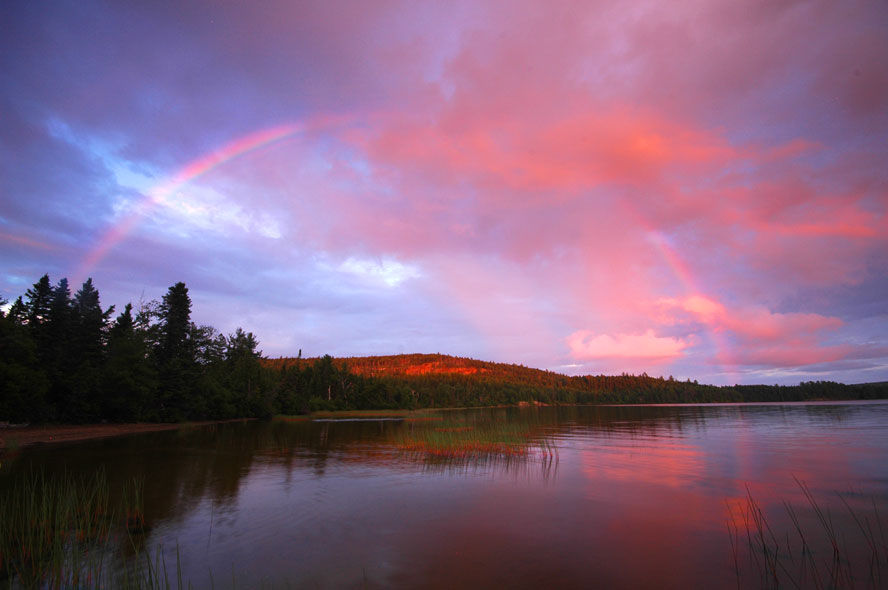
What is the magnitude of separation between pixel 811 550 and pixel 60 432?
5751cm

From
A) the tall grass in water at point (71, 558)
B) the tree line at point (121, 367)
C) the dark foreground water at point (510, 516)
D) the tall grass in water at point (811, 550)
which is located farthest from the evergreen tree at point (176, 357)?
the tall grass in water at point (811, 550)

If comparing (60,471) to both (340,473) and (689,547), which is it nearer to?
(340,473)

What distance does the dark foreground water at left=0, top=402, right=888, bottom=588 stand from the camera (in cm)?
1101

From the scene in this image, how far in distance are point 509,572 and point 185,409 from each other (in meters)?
71.2

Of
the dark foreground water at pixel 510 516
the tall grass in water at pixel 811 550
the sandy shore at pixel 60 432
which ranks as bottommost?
the sandy shore at pixel 60 432

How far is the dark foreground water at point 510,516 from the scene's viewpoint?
1101 cm

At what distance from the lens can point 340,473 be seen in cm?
2491

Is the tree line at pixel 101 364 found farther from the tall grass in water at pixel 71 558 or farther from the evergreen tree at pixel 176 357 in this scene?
the tall grass in water at pixel 71 558

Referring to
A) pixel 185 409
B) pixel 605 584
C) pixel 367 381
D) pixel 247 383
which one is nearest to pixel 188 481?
pixel 605 584

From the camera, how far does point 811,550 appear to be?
40.3 ft

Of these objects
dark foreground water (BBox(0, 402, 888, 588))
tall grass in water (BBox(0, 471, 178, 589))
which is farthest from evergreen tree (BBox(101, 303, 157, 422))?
tall grass in water (BBox(0, 471, 178, 589))

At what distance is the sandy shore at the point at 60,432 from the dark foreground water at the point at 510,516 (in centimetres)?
548

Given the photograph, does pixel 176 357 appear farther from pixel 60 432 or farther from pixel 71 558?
pixel 71 558

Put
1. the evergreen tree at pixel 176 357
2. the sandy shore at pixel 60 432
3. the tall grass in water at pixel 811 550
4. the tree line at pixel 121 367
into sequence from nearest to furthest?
1. the tall grass in water at pixel 811 550
2. the sandy shore at pixel 60 432
3. the tree line at pixel 121 367
4. the evergreen tree at pixel 176 357
